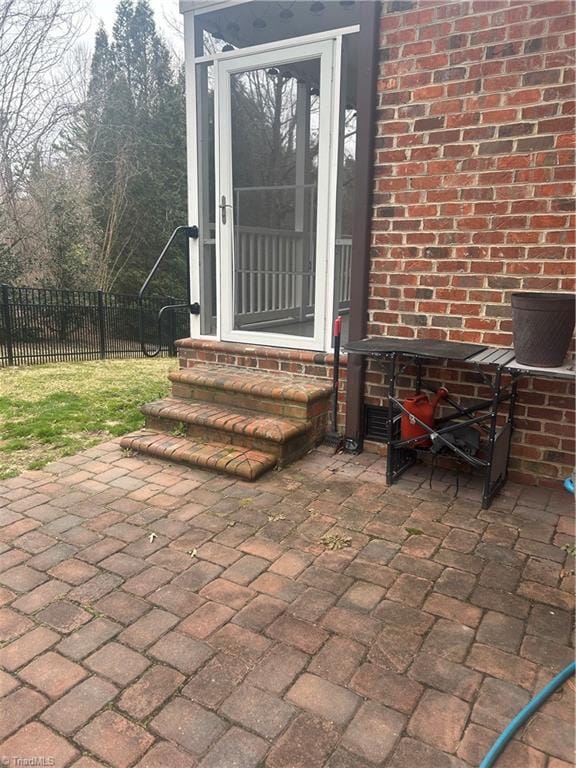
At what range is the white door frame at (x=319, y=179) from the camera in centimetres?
333

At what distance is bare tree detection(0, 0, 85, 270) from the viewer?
33.4 ft

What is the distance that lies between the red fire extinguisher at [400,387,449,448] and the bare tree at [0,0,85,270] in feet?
34.6

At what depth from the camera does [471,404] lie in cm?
311

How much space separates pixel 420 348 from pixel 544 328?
60 cm

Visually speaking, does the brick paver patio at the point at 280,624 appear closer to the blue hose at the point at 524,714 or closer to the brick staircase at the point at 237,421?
the blue hose at the point at 524,714

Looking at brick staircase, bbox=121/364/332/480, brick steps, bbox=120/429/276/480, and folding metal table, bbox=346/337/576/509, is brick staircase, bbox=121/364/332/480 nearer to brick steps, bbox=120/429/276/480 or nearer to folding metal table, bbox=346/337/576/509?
brick steps, bbox=120/429/276/480

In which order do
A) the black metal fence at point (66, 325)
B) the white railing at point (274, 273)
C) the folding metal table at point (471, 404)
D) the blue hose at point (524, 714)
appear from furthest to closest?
the black metal fence at point (66, 325), the white railing at point (274, 273), the folding metal table at point (471, 404), the blue hose at point (524, 714)

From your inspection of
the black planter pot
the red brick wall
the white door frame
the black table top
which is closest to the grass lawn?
the white door frame

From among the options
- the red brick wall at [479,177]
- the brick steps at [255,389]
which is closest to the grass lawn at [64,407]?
the brick steps at [255,389]

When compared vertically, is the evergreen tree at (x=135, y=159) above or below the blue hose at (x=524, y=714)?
above

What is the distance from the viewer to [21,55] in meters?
10.4

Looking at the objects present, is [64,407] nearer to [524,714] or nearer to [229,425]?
[229,425]

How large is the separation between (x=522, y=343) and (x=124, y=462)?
91.8 inches

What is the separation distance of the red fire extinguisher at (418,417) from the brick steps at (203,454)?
79cm
